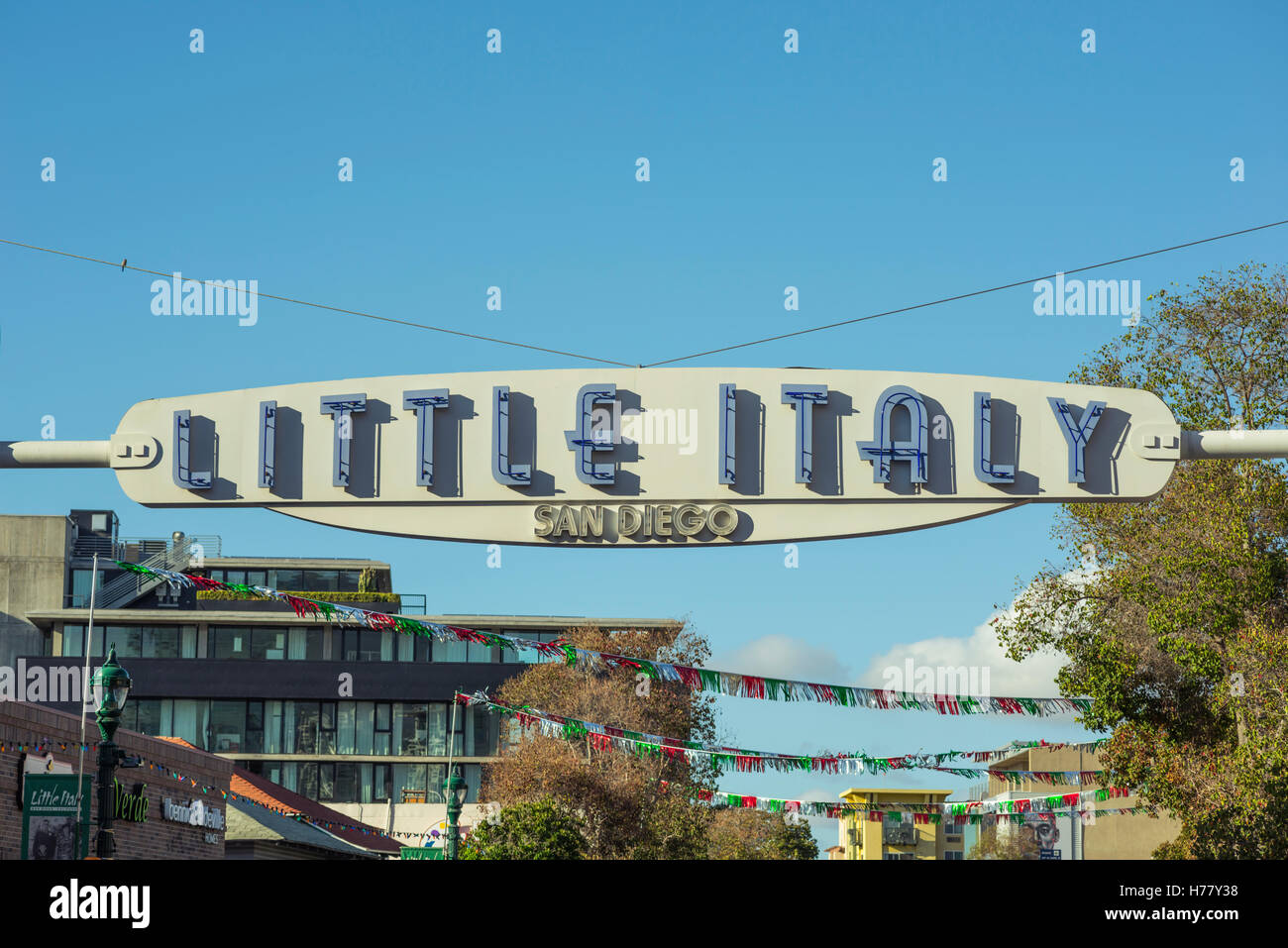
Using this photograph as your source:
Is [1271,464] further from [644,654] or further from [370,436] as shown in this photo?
[644,654]

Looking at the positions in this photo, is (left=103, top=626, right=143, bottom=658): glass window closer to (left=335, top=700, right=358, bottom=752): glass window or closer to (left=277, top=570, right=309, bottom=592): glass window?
(left=277, top=570, right=309, bottom=592): glass window

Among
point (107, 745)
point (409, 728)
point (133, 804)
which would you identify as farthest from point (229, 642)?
point (107, 745)

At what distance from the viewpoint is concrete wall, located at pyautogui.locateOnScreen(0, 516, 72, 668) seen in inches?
2746

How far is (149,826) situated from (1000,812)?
51.0 feet

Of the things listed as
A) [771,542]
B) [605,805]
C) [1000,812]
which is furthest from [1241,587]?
[605,805]

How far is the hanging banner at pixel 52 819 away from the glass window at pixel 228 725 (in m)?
48.4

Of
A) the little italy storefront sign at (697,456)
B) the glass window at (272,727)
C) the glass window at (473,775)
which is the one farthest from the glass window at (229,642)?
the little italy storefront sign at (697,456)

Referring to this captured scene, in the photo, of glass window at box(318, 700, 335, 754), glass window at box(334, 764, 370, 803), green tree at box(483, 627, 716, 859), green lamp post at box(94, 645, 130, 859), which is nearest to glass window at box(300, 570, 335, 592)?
glass window at box(318, 700, 335, 754)

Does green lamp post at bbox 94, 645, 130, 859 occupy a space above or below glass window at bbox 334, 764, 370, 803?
above

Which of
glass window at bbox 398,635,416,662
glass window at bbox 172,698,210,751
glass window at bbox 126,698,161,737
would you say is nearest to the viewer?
glass window at bbox 126,698,161,737

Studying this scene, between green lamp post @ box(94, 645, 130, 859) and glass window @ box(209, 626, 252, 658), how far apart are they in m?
54.5

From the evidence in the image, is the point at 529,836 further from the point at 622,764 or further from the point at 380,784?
the point at 380,784

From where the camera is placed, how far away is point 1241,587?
76.2 ft
